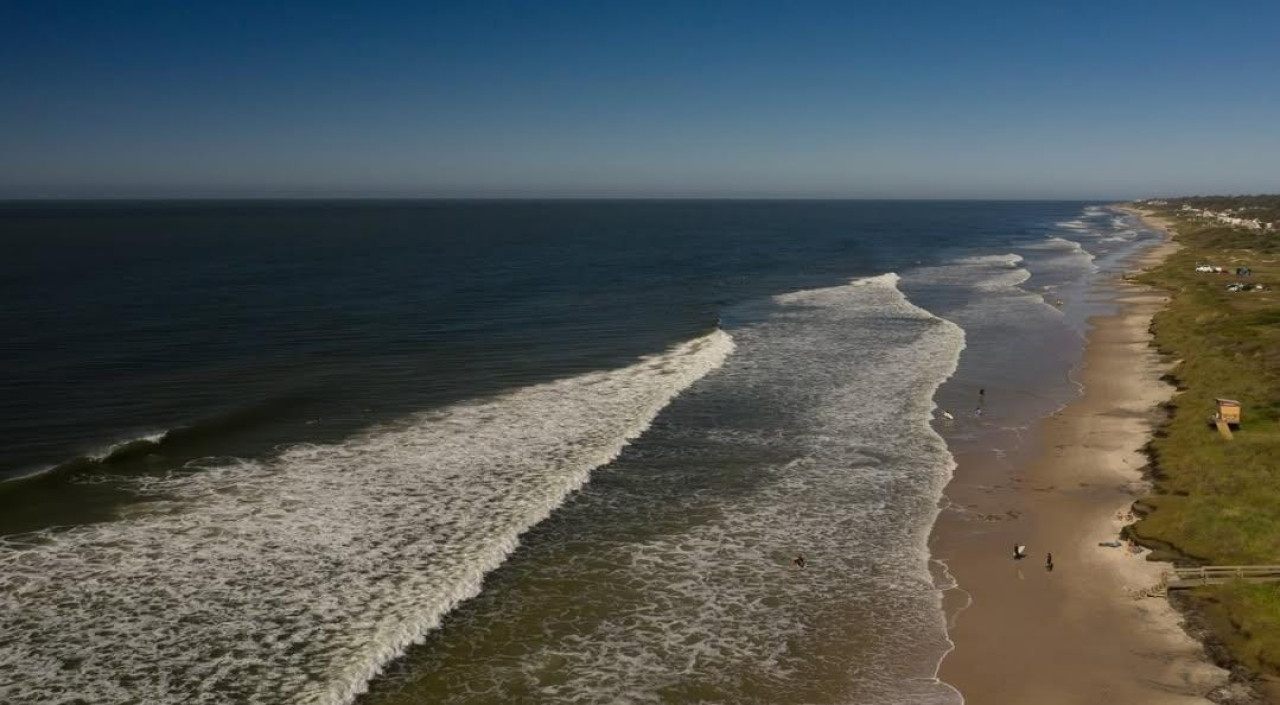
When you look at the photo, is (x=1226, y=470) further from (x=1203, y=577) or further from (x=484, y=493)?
(x=484, y=493)

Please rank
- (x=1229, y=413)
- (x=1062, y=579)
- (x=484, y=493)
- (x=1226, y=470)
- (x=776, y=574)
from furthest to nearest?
(x=1229, y=413), (x=484, y=493), (x=1226, y=470), (x=776, y=574), (x=1062, y=579)

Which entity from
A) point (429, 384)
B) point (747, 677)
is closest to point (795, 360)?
point (429, 384)

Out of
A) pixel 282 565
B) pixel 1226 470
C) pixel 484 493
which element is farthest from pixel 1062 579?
pixel 282 565

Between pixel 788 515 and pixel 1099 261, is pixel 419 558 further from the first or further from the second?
pixel 1099 261

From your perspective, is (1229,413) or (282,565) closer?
(282,565)

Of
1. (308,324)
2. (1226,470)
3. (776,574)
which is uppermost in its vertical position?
(308,324)

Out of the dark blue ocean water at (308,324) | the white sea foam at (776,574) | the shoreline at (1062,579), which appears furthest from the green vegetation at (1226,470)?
the dark blue ocean water at (308,324)
